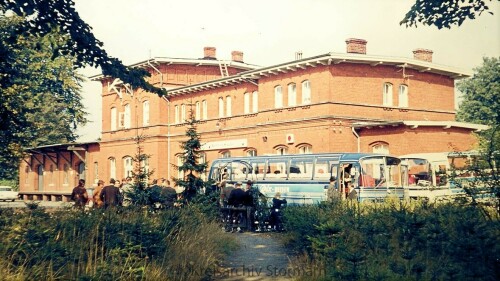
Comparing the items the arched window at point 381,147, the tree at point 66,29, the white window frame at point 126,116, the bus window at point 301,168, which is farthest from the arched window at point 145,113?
the tree at point 66,29

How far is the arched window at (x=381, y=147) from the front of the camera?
32875 mm

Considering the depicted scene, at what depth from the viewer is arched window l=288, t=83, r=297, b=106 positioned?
36125 millimetres

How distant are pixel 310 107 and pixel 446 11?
22.7 meters

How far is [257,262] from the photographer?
12883 mm

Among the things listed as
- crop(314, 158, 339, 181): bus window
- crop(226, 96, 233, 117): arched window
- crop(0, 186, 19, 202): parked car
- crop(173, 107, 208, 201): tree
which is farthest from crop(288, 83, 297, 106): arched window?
crop(0, 186, 19, 202): parked car

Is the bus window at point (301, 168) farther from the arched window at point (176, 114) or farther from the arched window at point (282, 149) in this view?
the arched window at point (176, 114)

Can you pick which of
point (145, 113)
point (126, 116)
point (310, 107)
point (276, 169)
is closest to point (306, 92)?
point (310, 107)

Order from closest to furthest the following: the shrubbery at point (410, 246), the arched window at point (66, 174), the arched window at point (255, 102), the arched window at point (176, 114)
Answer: the shrubbery at point (410, 246), the arched window at point (255, 102), the arched window at point (176, 114), the arched window at point (66, 174)

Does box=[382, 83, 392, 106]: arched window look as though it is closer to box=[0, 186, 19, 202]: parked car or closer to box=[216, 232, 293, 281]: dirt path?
box=[216, 232, 293, 281]: dirt path

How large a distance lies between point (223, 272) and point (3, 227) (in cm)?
412

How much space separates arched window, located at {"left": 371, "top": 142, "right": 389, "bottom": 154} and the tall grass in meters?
22.1

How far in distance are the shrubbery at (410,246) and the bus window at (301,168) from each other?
44.1 feet

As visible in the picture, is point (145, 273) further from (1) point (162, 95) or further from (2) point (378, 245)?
(1) point (162, 95)

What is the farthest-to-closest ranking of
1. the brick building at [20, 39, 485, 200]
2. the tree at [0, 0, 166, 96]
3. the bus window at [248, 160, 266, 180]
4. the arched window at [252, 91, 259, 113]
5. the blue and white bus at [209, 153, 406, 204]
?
the arched window at [252, 91, 259, 113], the brick building at [20, 39, 485, 200], the bus window at [248, 160, 266, 180], the blue and white bus at [209, 153, 406, 204], the tree at [0, 0, 166, 96]
